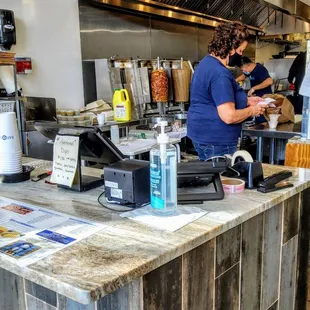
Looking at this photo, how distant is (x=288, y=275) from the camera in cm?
182

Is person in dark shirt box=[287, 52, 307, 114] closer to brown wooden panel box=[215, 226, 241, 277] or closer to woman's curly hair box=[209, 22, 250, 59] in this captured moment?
woman's curly hair box=[209, 22, 250, 59]

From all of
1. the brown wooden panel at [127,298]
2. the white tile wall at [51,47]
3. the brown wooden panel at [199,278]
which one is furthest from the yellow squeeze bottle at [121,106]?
the brown wooden panel at [127,298]

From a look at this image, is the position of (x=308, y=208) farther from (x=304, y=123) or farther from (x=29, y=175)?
(x=29, y=175)

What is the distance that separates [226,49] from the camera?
8.83ft

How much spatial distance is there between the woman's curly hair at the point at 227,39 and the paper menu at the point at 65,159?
4.61 feet

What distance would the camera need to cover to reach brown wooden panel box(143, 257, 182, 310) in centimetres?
111

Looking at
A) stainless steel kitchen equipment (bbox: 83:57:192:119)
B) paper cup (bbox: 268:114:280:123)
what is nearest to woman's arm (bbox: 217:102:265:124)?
paper cup (bbox: 268:114:280:123)

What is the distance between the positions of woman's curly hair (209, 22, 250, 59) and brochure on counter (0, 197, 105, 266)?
5.54 feet

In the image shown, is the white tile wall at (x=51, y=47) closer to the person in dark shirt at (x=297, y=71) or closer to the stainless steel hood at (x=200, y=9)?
the stainless steel hood at (x=200, y=9)

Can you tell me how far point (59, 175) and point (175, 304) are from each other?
2.44 feet

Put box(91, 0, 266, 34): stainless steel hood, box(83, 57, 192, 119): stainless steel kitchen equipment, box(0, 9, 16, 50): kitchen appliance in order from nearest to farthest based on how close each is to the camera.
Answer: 1. box(0, 9, 16, 50): kitchen appliance
2. box(83, 57, 192, 119): stainless steel kitchen equipment
3. box(91, 0, 266, 34): stainless steel hood

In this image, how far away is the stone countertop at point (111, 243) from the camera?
98 cm

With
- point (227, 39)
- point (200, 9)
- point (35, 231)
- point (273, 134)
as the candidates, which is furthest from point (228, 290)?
point (200, 9)

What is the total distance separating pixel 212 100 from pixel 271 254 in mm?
1219
